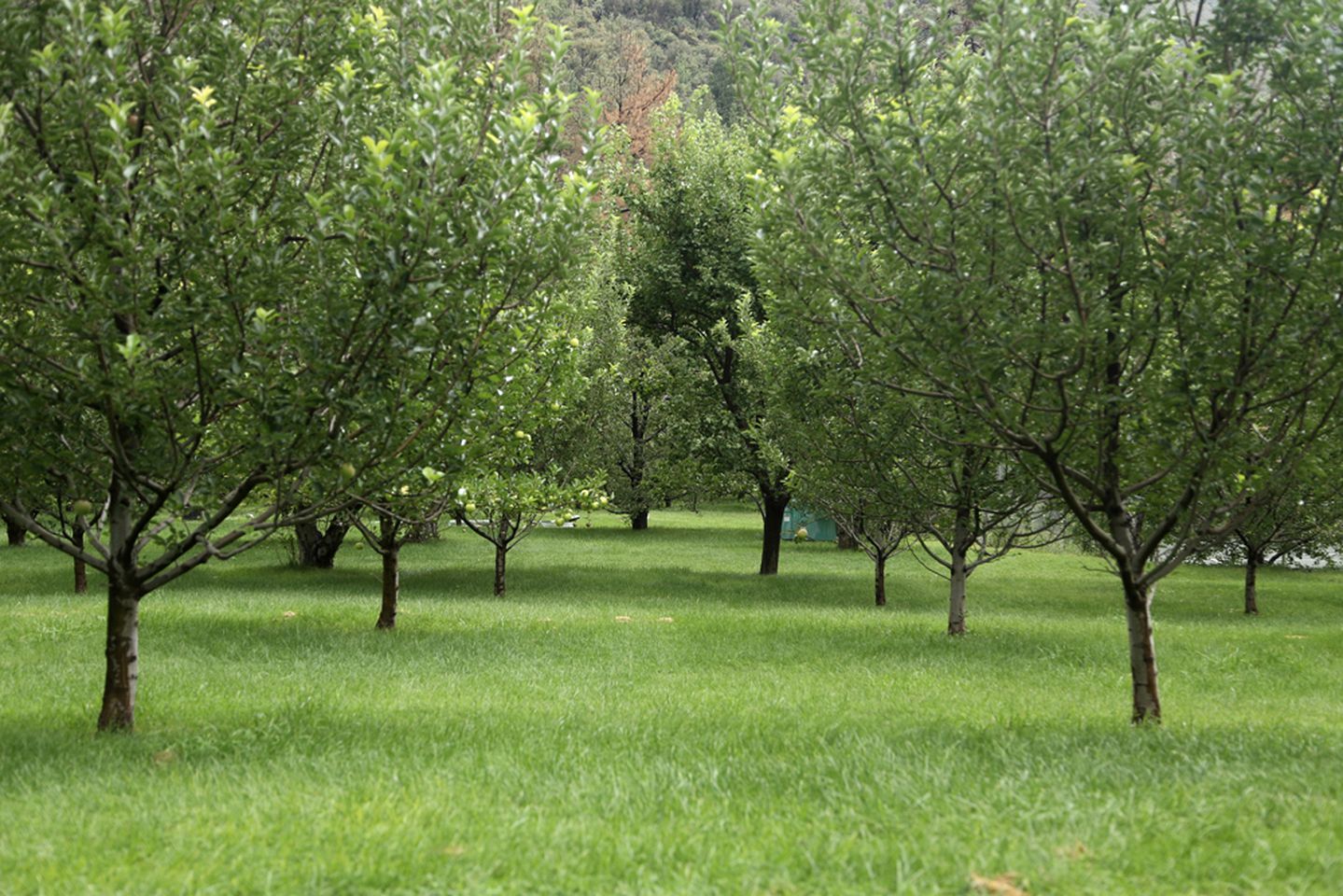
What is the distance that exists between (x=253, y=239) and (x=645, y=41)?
88071 mm

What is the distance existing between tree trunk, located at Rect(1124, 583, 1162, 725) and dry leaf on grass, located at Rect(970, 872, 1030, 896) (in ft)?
15.2

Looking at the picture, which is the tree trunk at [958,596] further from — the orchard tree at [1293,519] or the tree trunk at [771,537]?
the tree trunk at [771,537]

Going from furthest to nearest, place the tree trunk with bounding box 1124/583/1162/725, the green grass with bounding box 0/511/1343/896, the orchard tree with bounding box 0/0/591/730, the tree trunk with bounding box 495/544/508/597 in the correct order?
1. the tree trunk with bounding box 495/544/508/597
2. the tree trunk with bounding box 1124/583/1162/725
3. the orchard tree with bounding box 0/0/591/730
4. the green grass with bounding box 0/511/1343/896

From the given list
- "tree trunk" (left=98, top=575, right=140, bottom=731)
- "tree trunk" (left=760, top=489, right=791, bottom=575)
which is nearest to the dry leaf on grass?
"tree trunk" (left=98, top=575, right=140, bottom=731)

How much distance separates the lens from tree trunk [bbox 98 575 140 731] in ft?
27.2

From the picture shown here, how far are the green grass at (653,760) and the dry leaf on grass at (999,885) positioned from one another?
2.5 inches

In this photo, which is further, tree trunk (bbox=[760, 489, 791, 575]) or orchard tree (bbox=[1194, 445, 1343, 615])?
tree trunk (bbox=[760, 489, 791, 575])

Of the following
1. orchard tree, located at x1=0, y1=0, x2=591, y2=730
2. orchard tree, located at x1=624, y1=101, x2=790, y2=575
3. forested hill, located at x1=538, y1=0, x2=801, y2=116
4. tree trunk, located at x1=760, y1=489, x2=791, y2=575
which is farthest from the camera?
forested hill, located at x1=538, y1=0, x2=801, y2=116

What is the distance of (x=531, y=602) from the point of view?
21797mm

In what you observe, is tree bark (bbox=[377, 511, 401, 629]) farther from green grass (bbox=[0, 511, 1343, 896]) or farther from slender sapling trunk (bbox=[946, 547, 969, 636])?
slender sapling trunk (bbox=[946, 547, 969, 636])

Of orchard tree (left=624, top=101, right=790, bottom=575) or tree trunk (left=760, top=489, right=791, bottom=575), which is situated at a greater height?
orchard tree (left=624, top=101, right=790, bottom=575)

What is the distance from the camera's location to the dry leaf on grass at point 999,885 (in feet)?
15.8

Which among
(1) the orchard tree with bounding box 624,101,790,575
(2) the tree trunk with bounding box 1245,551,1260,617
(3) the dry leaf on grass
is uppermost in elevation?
(1) the orchard tree with bounding box 624,101,790,575

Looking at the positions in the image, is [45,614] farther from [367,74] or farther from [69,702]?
[367,74]
